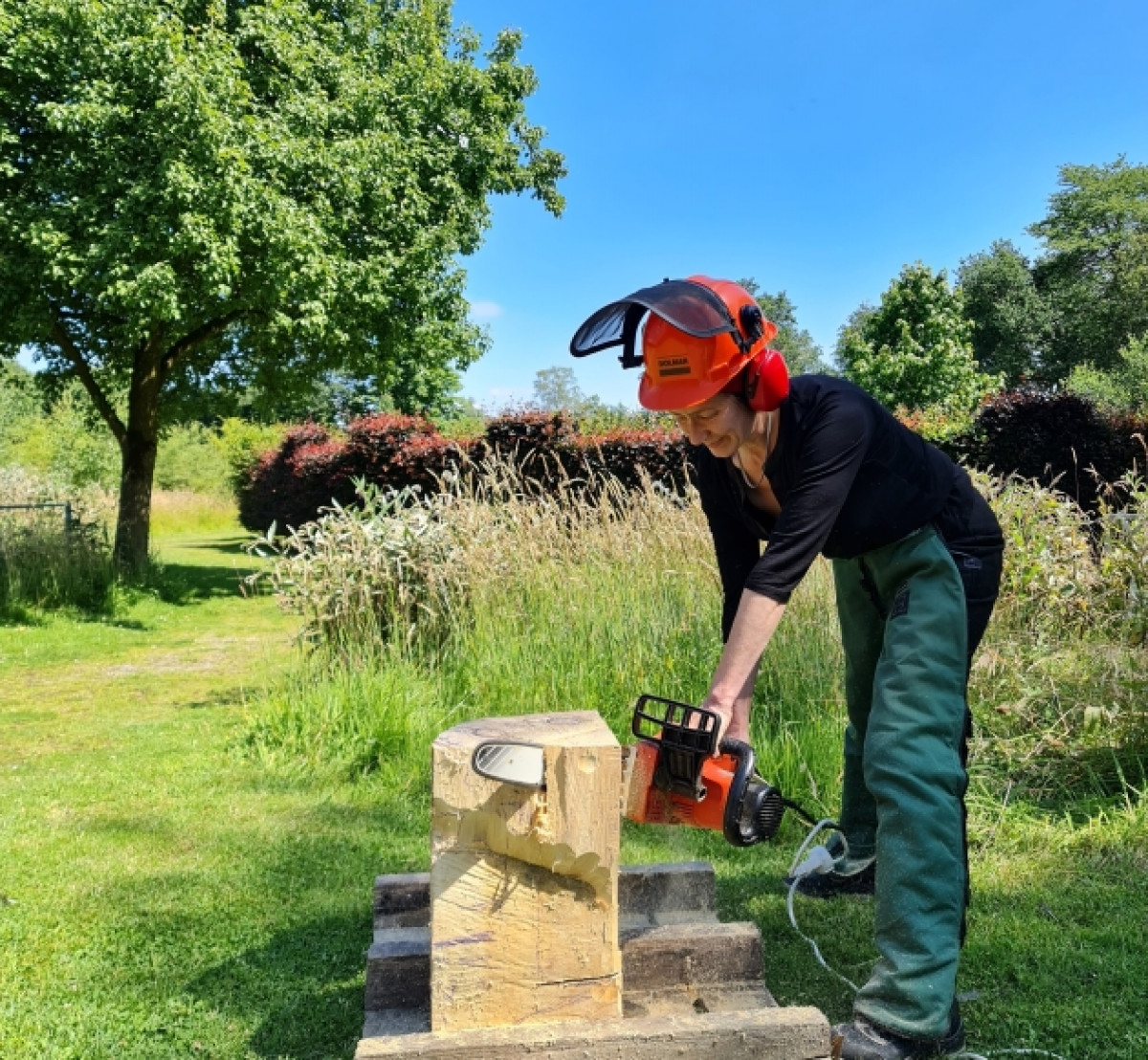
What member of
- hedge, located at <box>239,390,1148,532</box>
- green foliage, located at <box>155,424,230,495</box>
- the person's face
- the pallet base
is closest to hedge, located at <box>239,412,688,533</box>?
hedge, located at <box>239,390,1148,532</box>

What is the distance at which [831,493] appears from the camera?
202 cm

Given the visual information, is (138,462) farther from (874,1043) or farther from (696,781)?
(874,1043)

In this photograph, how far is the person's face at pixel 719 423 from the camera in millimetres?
2107

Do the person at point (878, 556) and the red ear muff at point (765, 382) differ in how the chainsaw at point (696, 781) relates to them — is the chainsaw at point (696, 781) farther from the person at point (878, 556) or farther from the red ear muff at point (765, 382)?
the red ear muff at point (765, 382)

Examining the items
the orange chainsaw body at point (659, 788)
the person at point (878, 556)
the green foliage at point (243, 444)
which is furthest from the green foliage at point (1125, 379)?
the orange chainsaw body at point (659, 788)

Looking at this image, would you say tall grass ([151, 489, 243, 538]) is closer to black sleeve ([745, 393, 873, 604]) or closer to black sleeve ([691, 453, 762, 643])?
black sleeve ([691, 453, 762, 643])

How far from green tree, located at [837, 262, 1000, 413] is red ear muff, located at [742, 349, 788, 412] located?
26449 millimetres

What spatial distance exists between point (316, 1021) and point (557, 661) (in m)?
2.32

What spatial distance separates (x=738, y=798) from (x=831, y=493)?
0.69 metres

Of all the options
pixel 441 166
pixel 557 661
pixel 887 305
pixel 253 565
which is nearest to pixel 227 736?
pixel 557 661

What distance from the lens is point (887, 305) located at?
31.5 metres

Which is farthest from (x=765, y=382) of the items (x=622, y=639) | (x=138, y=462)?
(x=138, y=462)

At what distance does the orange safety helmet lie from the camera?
1.97 meters

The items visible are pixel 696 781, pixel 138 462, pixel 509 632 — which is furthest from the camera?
pixel 138 462
